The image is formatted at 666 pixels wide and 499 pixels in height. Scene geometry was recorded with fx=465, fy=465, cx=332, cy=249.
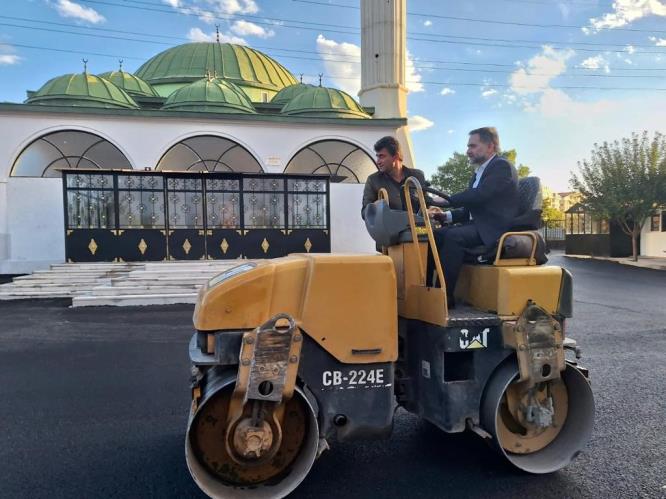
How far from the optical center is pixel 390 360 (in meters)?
2.79

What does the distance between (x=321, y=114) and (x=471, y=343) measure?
774 inches

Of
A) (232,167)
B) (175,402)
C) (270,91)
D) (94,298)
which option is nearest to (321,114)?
(232,167)

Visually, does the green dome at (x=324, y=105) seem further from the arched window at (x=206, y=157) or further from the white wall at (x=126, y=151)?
the arched window at (x=206, y=157)

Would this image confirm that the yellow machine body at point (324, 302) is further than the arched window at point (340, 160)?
No

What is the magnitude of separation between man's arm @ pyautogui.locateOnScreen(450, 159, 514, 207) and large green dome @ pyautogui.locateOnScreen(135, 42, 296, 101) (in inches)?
1141

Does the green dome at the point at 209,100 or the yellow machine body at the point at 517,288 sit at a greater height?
the green dome at the point at 209,100

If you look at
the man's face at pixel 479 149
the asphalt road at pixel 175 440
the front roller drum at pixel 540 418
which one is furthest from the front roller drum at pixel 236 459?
the man's face at pixel 479 149

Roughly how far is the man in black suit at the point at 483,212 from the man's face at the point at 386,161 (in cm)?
58

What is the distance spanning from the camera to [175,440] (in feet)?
11.9

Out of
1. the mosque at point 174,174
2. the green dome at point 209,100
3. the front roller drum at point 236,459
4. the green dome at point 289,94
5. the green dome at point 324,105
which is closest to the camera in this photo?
the front roller drum at point 236,459

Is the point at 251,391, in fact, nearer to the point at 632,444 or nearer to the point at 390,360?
the point at 390,360

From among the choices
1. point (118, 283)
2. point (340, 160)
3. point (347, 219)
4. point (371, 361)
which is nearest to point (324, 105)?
point (340, 160)

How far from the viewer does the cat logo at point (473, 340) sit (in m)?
2.88

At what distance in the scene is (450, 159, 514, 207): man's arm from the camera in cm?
318
